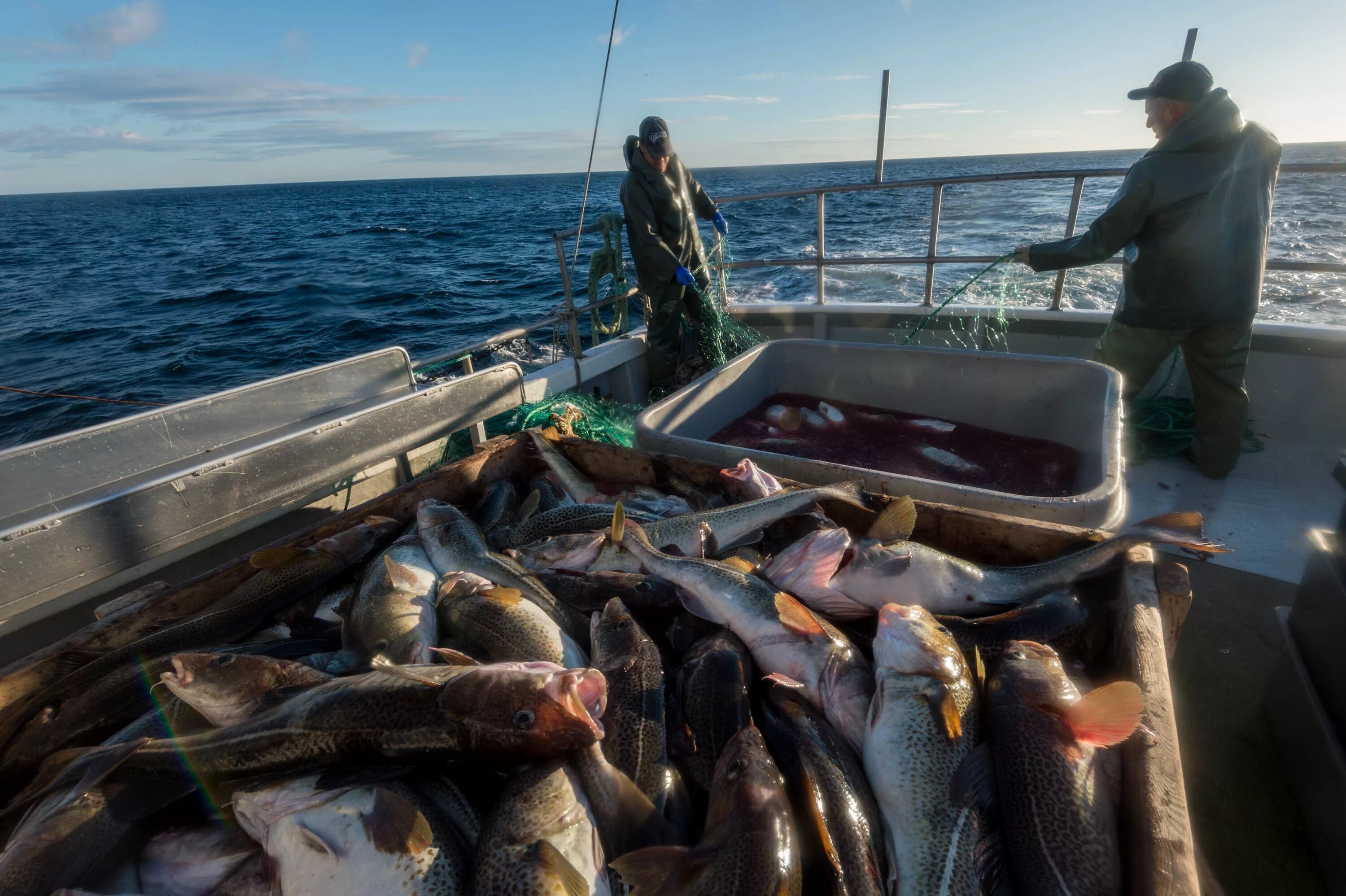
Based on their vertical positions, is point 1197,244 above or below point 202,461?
above

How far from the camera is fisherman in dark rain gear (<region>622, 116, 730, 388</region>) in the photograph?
223 inches

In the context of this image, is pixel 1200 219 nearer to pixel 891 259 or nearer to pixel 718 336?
pixel 891 259

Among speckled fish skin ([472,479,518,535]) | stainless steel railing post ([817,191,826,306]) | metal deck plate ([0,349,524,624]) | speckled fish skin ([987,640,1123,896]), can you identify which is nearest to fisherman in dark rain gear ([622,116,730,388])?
stainless steel railing post ([817,191,826,306])

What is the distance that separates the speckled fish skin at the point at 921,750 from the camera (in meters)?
1.46

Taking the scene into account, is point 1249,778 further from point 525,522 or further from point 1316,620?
point 525,522

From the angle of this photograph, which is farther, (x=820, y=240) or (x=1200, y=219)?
(x=820, y=240)

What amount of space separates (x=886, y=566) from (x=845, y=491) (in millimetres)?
487

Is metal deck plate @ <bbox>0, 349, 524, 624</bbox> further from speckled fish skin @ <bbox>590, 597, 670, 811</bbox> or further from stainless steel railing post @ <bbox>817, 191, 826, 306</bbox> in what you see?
stainless steel railing post @ <bbox>817, 191, 826, 306</bbox>

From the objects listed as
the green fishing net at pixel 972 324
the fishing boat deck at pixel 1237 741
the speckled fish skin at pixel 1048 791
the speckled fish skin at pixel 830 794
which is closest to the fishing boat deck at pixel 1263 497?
the fishing boat deck at pixel 1237 741

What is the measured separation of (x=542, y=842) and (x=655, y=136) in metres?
5.54

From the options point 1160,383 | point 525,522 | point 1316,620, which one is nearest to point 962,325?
point 1160,383

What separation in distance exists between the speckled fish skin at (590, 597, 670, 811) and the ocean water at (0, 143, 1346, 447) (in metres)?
5.24

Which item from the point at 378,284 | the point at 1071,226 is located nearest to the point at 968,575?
the point at 1071,226

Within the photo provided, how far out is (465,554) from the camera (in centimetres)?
258
